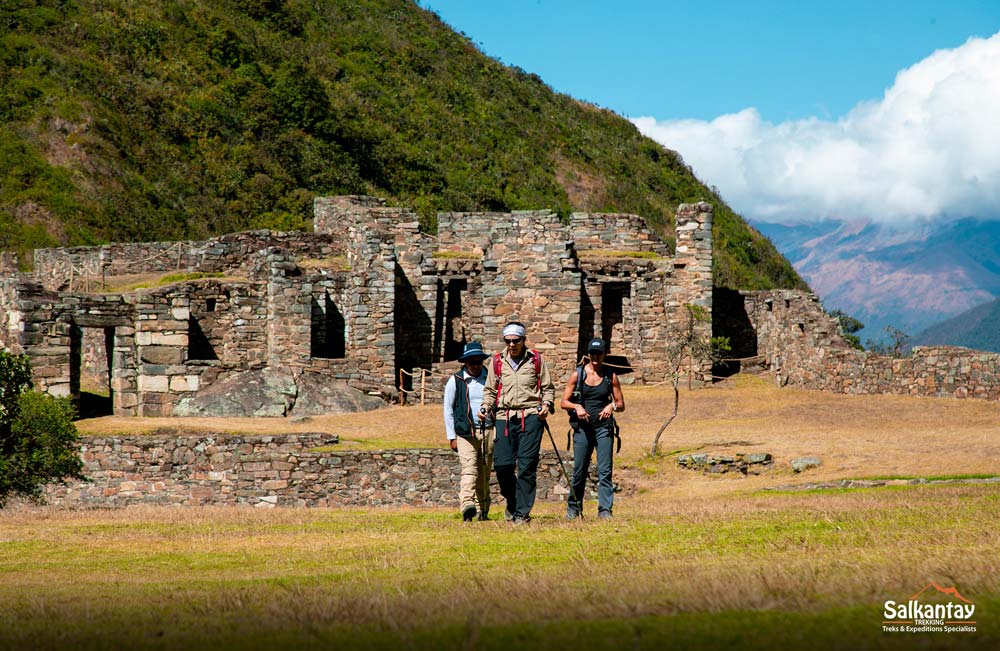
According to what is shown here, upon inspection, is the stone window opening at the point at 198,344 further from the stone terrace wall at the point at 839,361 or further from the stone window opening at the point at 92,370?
the stone terrace wall at the point at 839,361

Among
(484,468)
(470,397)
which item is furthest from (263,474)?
(470,397)

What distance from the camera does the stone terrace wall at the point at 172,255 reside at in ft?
102

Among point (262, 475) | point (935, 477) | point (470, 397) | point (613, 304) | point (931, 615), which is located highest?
point (613, 304)

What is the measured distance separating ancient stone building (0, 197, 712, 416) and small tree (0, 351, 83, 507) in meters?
6.23

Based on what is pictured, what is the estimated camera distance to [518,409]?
12.9 metres

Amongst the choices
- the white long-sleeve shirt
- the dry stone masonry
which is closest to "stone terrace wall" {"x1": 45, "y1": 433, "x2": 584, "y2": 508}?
the dry stone masonry

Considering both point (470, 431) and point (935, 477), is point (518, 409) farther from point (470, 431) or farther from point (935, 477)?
point (935, 477)

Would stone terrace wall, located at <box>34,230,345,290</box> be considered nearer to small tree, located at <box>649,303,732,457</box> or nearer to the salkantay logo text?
small tree, located at <box>649,303,732,457</box>

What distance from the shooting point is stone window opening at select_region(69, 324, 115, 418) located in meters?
25.5

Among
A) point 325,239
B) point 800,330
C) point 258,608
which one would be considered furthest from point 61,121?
point 258,608

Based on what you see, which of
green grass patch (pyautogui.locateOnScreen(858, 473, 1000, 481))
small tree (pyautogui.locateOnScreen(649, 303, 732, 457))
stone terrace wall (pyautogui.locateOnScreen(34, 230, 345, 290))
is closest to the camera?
green grass patch (pyautogui.locateOnScreen(858, 473, 1000, 481))

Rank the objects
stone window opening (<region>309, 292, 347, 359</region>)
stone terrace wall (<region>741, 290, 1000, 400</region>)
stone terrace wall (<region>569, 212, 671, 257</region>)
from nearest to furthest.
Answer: stone terrace wall (<region>741, 290, 1000, 400</region>) < stone window opening (<region>309, 292, 347, 359</region>) < stone terrace wall (<region>569, 212, 671, 257</region>)

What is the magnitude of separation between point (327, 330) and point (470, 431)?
56.5 ft

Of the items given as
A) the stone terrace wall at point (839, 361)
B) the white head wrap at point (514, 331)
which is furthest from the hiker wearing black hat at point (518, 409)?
the stone terrace wall at point (839, 361)
